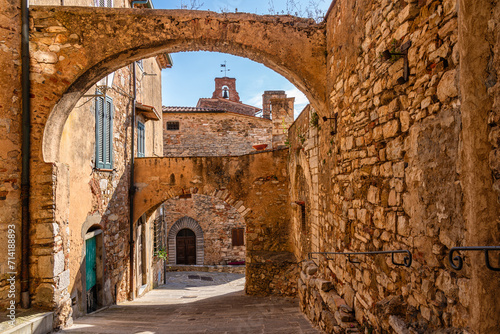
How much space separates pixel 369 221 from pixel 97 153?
18.2ft

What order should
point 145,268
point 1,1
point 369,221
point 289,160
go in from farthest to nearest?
point 145,268, point 289,160, point 1,1, point 369,221

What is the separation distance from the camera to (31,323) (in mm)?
3787

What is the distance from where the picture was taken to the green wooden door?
6.02 m

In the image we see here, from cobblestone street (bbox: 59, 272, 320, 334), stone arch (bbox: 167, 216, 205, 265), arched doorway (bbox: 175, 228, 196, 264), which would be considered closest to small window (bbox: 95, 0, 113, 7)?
cobblestone street (bbox: 59, 272, 320, 334)

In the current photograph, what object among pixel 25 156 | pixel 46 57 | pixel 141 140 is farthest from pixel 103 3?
pixel 25 156

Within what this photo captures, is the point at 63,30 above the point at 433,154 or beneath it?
above

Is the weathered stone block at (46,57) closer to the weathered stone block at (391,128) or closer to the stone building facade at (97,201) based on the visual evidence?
the stone building facade at (97,201)

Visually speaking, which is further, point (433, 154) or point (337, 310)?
point (337, 310)

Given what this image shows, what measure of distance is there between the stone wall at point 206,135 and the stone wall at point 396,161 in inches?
484

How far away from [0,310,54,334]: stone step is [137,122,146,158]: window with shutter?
551cm

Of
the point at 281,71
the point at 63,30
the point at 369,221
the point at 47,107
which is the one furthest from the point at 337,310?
the point at 63,30

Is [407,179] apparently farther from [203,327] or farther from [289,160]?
[289,160]

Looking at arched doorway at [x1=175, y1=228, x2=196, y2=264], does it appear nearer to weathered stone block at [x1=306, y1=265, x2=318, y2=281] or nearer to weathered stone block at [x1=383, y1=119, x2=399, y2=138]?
weathered stone block at [x1=306, y1=265, x2=318, y2=281]

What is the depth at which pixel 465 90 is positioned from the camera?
5.37 ft
